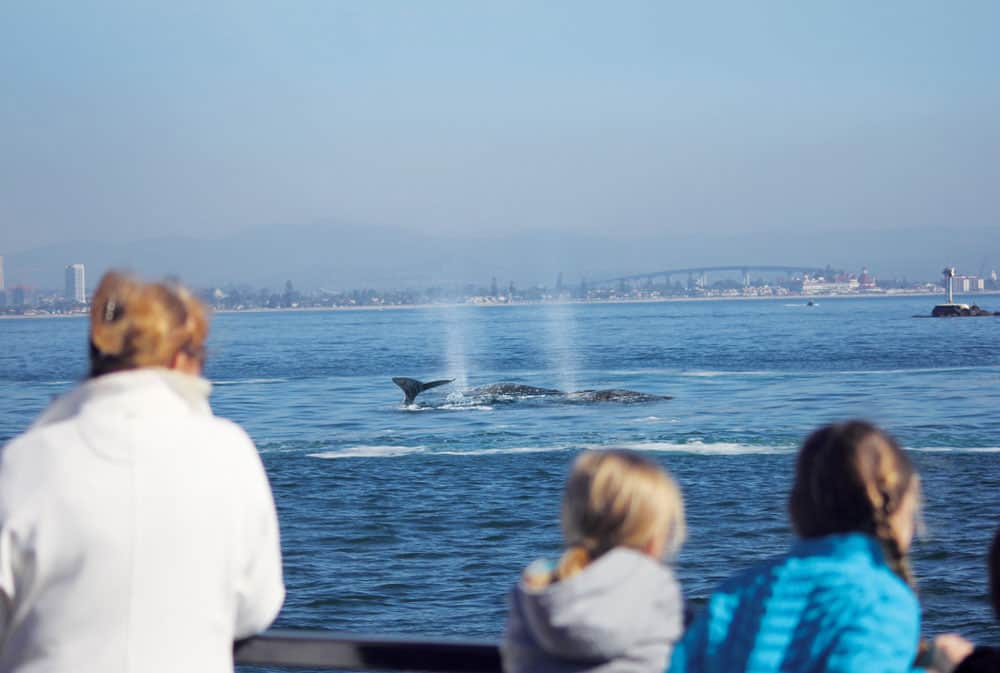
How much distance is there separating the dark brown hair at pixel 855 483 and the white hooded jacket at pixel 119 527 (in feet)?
3.96

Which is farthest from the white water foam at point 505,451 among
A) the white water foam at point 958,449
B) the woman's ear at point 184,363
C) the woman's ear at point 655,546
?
the woman's ear at point 655,546

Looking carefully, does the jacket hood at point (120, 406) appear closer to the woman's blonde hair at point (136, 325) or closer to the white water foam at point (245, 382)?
the woman's blonde hair at point (136, 325)

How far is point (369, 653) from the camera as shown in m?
3.04

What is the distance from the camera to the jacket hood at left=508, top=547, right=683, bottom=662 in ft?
8.20

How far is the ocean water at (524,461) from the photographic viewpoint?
16.8 m

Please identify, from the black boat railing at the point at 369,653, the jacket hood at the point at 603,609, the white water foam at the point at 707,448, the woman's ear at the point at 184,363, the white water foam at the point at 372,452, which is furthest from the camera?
the white water foam at the point at 372,452

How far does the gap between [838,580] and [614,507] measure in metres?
0.49

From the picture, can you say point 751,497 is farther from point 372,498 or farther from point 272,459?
point 272,459

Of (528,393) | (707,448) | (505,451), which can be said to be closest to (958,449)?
(707,448)

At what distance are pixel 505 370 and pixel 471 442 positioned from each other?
3896 centimetres

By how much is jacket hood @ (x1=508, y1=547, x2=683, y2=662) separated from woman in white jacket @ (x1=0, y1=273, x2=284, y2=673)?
674 millimetres

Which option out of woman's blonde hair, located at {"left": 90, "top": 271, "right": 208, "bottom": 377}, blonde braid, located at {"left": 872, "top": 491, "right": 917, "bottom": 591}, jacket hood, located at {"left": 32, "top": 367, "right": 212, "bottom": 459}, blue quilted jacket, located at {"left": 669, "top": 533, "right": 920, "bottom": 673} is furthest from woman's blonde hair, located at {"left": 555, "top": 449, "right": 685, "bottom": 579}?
woman's blonde hair, located at {"left": 90, "top": 271, "right": 208, "bottom": 377}

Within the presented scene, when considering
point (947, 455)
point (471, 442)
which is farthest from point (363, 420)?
point (947, 455)

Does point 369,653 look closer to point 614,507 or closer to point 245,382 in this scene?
point 614,507
